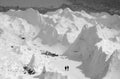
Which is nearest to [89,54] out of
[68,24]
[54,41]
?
[54,41]

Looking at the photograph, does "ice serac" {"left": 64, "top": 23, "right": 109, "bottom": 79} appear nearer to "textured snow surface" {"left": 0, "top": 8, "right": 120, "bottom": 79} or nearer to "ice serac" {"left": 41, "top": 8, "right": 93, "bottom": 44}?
"textured snow surface" {"left": 0, "top": 8, "right": 120, "bottom": 79}

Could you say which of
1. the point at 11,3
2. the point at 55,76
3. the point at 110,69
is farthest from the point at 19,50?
the point at 11,3

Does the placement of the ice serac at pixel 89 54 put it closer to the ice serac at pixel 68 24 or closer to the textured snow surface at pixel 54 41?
the textured snow surface at pixel 54 41

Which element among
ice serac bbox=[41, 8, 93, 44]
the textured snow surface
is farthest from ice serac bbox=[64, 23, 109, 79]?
ice serac bbox=[41, 8, 93, 44]

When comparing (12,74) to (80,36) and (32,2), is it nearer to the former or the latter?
(80,36)

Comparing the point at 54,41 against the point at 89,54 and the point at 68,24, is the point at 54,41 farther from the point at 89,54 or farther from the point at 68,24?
the point at 89,54

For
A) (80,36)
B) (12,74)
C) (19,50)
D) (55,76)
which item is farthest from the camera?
(80,36)

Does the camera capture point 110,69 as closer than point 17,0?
Yes

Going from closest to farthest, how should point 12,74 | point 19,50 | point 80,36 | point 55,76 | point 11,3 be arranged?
1. point 55,76
2. point 12,74
3. point 19,50
4. point 80,36
5. point 11,3
